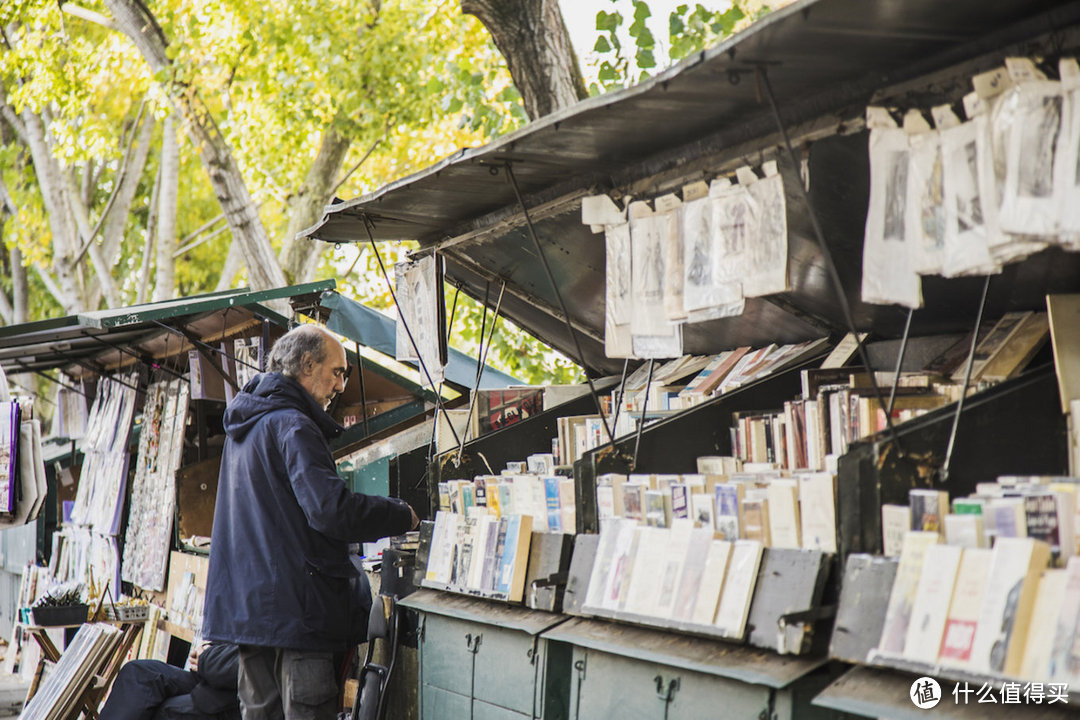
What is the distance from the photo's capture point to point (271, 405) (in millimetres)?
4391

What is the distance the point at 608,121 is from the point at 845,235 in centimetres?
105

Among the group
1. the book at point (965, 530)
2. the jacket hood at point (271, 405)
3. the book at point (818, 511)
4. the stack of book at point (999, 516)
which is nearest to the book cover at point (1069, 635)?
the stack of book at point (999, 516)

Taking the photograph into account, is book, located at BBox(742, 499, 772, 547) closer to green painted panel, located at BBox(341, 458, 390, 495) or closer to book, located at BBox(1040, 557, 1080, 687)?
book, located at BBox(1040, 557, 1080, 687)

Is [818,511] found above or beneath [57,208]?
beneath

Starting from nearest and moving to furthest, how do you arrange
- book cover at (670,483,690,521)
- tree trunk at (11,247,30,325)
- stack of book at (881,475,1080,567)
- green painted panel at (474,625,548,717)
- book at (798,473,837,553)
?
stack of book at (881,475,1080,567), book at (798,473,837,553), book cover at (670,483,690,521), green painted panel at (474,625,548,717), tree trunk at (11,247,30,325)

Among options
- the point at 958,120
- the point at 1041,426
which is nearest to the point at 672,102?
the point at 958,120

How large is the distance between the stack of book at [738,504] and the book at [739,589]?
0.06 meters

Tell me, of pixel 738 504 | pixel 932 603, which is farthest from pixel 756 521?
pixel 932 603

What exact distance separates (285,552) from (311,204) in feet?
28.1

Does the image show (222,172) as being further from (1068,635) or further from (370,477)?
(1068,635)

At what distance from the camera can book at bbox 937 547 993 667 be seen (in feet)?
8.09

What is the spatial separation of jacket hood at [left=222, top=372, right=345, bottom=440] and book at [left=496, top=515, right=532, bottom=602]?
904 millimetres

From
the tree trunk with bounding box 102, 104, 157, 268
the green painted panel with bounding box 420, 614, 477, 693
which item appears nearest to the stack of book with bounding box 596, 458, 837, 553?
the green painted panel with bounding box 420, 614, 477, 693

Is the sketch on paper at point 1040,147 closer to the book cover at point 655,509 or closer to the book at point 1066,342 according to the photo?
the book at point 1066,342
